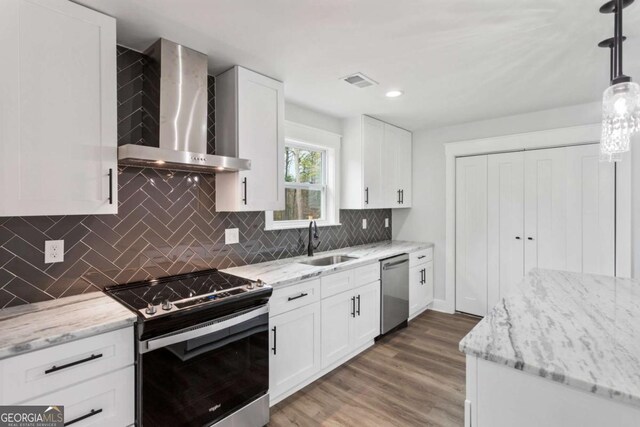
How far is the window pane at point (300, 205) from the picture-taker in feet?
10.5

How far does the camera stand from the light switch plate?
257 centimetres

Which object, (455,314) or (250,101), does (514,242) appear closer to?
(455,314)

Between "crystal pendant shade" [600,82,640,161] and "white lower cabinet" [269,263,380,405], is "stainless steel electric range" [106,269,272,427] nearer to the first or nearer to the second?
"white lower cabinet" [269,263,380,405]

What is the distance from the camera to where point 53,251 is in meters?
1.76

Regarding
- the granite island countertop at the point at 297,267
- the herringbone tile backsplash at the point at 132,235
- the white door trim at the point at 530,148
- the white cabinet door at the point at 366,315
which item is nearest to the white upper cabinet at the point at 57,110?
the herringbone tile backsplash at the point at 132,235

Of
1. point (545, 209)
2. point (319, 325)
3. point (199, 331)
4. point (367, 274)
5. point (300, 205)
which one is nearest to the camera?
point (199, 331)

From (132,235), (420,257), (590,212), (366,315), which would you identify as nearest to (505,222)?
(590,212)

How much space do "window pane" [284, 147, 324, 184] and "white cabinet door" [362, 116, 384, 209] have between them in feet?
1.69

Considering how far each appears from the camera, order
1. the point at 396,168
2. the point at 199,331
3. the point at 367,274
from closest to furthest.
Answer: the point at 199,331, the point at 367,274, the point at 396,168

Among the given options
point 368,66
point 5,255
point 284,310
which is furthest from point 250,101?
point 5,255

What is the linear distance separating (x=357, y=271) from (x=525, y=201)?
7.28 feet

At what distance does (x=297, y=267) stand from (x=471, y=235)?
8.25 feet

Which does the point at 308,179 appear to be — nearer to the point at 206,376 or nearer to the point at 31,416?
the point at 206,376

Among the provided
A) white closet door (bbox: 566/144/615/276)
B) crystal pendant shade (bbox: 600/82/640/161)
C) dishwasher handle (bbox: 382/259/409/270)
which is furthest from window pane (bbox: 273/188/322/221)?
white closet door (bbox: 566/144/615/276)
